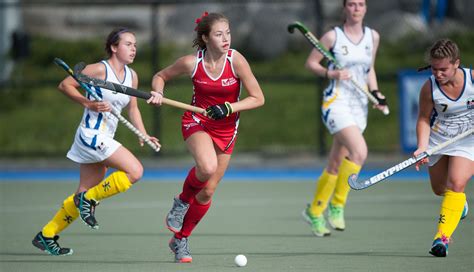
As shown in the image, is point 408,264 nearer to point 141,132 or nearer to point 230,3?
point 141,132

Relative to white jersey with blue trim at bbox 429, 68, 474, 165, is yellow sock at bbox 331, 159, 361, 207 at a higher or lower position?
lower

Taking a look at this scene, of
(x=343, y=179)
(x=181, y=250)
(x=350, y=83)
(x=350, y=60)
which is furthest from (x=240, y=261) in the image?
(x=350, y=60)

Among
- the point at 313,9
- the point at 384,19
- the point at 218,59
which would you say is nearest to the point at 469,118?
the point at 218,59

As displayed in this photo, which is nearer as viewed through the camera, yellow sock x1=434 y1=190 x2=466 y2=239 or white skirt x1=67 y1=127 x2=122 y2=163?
yellow sock x1=434 y1=190 x2=466 y2=239

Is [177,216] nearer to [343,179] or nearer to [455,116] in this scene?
[343,179]

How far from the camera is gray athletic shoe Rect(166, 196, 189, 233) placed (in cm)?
704

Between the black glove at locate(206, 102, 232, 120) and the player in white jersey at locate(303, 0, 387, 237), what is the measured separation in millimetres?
1889

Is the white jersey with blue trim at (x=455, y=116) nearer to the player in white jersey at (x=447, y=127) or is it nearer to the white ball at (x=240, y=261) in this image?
the player in white jersey at (x=447, y=127)

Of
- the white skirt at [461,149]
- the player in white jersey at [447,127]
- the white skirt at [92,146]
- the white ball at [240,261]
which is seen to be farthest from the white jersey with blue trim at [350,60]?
the white ball at [240,261]

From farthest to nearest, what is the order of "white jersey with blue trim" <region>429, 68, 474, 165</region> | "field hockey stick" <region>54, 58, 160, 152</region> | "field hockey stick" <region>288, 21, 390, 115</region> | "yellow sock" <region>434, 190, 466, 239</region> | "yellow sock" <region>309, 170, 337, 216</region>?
"yellow sock" <region>309, 170, 337, 216</region> < "field hockey stick" <region>288, 21, 390, 115</region> < "field hockey stick" <region>54, 58, 160, 152</region> < "white jersey with blue trim" <region>429, 68, 474, 165</region> < "yellow sock" <region>434, 190, 466, 239</region>

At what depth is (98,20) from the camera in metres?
19.2

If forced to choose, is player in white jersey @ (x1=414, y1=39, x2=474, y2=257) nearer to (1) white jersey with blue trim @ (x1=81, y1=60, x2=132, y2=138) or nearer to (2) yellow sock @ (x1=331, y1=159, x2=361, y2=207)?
(2) yellow sock @ (x1=331, y1=159, x2=361, y2=207)

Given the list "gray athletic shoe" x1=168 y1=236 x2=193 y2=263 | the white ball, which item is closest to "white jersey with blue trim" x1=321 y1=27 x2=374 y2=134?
"gray athletic shoe" x1=168 y1=236 x2=193 y2=263

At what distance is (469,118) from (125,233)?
10.2ft
